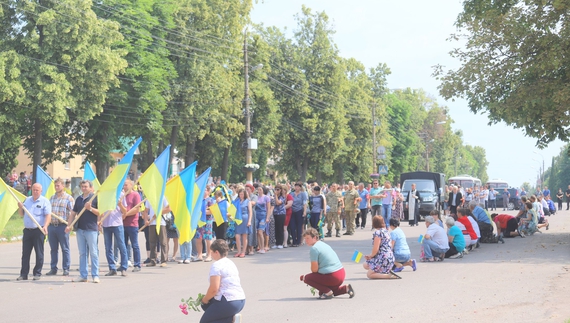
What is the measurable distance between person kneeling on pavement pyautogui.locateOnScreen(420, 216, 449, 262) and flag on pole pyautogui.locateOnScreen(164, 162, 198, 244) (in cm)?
582

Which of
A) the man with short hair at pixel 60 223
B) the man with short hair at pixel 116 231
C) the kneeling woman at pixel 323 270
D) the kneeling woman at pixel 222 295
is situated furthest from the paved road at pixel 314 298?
the kneeling woman at pixel 222 295

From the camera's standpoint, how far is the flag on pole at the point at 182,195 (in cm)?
1532

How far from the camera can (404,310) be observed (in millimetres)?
10664

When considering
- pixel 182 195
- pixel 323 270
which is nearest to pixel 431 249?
pixel 182 195

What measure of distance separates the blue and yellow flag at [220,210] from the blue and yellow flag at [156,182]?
3393 millimetres

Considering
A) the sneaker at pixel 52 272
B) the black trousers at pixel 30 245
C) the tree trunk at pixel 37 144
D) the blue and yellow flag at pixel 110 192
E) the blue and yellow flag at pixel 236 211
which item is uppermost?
the tree trunk at pixel 37 144

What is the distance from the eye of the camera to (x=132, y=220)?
52.4 ft

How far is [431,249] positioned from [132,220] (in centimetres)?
714

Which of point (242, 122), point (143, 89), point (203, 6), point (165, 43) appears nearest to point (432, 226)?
point (143, 89)

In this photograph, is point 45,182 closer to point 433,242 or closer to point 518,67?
point 433,242

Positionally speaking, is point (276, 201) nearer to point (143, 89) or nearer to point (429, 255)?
point (429, 255)

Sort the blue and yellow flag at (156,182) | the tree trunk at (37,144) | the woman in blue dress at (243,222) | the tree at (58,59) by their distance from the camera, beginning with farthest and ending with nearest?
the tree trunk at (37,144) < the tree at (58,59) < the woman in blue dress at (243,222) < the blue and yellow flag at (156,182)

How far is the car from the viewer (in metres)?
55.5

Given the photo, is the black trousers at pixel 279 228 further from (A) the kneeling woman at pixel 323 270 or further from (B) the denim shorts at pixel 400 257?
(A) the kneeling woman at pixel 323 270
